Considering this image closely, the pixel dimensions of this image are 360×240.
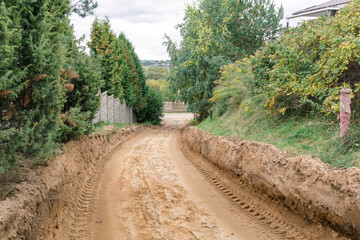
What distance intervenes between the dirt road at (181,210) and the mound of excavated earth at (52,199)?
1.02 ft

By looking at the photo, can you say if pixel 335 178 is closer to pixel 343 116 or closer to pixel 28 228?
pixel 343 116

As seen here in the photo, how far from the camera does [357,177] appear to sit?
4391 mm

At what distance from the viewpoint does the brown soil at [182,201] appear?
178 inches

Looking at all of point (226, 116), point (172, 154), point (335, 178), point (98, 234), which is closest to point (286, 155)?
point (335, 178)

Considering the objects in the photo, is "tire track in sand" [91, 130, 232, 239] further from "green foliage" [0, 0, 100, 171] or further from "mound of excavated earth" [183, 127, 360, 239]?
"green foliage" [0, 0, 100, 171]

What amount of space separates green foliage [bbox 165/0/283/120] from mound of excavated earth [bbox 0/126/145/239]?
42.8ft

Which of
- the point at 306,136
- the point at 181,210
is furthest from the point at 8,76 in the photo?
the point at 306,136

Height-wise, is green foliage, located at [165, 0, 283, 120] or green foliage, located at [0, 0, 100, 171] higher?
green foliage, located at [165, 0, 283, 120]

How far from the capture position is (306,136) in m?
7.27

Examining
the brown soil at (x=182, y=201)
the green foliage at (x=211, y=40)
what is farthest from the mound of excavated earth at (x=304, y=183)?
the green foliage at (x=211, y=40)

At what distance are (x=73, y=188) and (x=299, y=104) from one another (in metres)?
6.55

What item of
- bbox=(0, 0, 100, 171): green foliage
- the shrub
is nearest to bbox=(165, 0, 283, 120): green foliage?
the shrub

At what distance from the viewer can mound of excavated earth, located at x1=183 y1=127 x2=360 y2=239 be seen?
4.29m

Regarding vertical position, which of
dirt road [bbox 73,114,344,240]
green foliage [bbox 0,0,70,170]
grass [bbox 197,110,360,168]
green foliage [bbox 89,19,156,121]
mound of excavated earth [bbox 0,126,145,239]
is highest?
green foliage [bbox 89,19,156,121]
